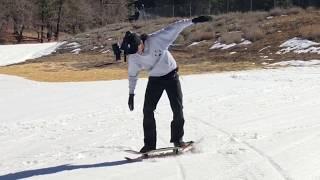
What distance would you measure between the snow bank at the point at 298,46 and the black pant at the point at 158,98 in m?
18.1

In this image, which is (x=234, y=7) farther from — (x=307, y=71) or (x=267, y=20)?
(x=307, y=71)

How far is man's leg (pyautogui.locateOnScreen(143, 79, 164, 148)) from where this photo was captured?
25.5ft

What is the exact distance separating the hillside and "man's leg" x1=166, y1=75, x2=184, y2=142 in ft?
50.2

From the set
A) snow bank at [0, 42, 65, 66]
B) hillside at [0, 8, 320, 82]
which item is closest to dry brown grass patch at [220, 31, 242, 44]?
hillside at [0, 8, 320, 82]

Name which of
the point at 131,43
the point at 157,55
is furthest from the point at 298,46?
the point at 131,43

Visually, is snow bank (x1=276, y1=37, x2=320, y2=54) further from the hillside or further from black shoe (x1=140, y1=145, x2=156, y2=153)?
black shoe (x1=140, y1=145, x2=156, y2=153)

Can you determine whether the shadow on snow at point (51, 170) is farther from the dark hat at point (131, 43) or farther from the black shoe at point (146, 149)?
the dark hat at point (131, 43)

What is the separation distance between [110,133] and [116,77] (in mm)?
13247

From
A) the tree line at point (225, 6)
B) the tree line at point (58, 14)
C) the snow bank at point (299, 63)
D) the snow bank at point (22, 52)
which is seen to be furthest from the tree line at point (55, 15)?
the snow bank at point (299, 63)

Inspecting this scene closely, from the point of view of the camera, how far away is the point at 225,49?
102 feet

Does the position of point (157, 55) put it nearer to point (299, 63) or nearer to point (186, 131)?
point (186, 131)

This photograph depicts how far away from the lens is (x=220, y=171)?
677 cm

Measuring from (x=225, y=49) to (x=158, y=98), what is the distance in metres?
23.5

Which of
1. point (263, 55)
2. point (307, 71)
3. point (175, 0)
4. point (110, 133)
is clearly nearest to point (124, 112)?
point (110, 133)
